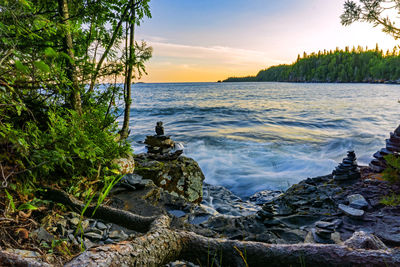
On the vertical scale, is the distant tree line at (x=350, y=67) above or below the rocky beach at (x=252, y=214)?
above

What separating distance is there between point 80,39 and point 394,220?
24.1 feet

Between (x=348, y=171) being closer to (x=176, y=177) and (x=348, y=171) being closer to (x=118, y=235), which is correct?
(x=176, y=177)

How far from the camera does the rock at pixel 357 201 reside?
468 cm

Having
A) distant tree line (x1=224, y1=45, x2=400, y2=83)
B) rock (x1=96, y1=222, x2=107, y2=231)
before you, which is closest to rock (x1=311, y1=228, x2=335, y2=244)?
rock (x1=96, y1=222, x2=107, y2=231)

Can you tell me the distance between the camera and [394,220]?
408cm

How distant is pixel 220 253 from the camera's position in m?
2.18

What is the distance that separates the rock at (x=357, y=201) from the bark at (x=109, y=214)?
14.6ft

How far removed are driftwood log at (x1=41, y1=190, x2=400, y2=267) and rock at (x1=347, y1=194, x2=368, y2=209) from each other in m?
3.20

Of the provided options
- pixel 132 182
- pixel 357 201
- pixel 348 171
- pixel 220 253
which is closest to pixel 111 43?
pixel 132 182

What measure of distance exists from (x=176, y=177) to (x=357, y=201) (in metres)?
4.54

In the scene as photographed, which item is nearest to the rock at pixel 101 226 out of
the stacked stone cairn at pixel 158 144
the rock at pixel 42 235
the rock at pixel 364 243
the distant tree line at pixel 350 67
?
the rock at pixel 42 235

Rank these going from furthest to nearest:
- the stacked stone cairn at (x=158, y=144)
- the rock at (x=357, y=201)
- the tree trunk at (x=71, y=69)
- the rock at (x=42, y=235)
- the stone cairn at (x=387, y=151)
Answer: the stacked stone cairn at (x=158, y=144) < the stone cairn at (x=387, y=151) < the rock at (x=357, y=201) < the tree trunk at (x=71, y=69) < the rock at (x=42, y=235)

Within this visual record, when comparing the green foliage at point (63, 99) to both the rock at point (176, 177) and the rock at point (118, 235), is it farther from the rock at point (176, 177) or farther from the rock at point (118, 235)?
the rock at point (176, 177)

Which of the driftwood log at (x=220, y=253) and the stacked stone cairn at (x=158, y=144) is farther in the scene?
the stacked stone cairn at (x=158, y=144)
